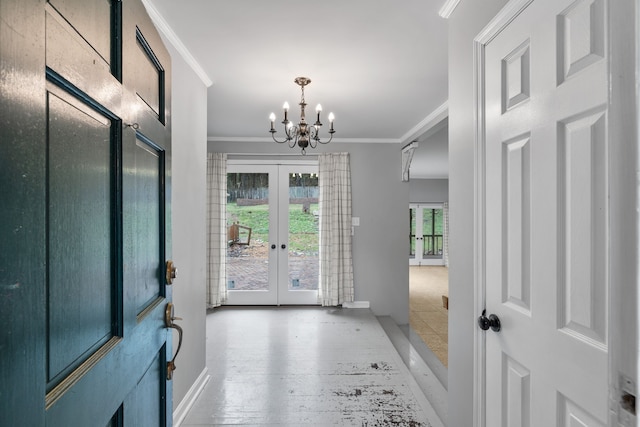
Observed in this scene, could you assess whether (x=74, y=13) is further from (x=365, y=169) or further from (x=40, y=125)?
(x=365, y=169)

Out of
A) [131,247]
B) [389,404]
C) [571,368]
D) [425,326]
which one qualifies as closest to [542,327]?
[571,368]

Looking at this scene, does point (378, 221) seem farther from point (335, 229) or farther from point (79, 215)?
point (79, 215)

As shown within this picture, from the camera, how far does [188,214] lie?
2.27 m

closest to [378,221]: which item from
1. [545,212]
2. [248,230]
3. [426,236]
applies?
[248,230]

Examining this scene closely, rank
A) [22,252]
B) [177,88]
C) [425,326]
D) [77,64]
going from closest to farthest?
[22,252] → [77,64] → [177,88] → [425,326]

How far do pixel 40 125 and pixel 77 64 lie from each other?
0.19 meters

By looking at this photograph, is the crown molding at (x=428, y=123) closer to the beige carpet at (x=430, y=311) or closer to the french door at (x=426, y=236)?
the beige carpet at (x=430, y=311)

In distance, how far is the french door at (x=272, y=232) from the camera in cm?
478

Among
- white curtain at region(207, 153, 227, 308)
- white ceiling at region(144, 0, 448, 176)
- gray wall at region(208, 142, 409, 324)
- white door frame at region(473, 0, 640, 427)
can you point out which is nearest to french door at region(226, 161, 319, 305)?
white curtain at region(207, 153, 227, 308)

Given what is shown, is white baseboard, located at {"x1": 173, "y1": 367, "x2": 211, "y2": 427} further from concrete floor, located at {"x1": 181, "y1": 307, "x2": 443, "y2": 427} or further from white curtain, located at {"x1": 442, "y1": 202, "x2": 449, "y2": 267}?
white curtain, located at {"x1": 442, "y1": 202, "x2": 449, "y2": 267}

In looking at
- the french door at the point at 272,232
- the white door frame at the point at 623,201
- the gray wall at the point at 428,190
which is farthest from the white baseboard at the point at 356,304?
the gray wall at the point at 428,190

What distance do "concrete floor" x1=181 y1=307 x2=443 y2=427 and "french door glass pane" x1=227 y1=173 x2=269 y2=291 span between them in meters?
0.75

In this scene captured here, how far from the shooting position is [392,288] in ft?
15.6

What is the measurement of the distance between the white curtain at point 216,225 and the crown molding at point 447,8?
352 centimetres
